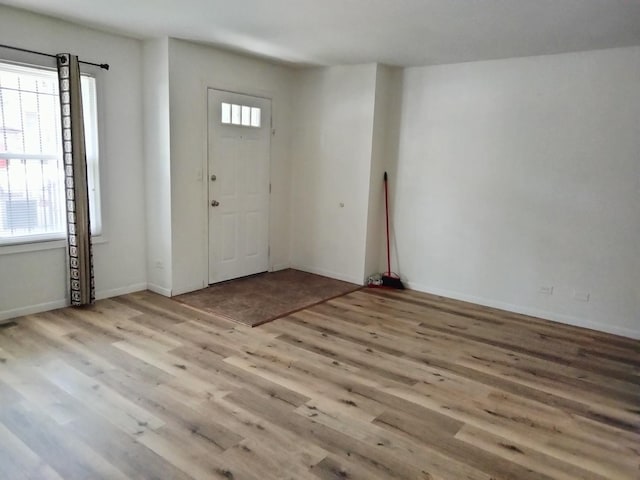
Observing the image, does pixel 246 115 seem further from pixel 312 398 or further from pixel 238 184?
pixel 312 398

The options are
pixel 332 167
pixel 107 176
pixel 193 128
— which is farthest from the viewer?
pixel 332 167

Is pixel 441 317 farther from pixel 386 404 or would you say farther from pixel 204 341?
pixel 204 341

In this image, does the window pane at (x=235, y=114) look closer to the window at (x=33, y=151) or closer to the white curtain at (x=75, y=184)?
the window at (x=33, y=151)

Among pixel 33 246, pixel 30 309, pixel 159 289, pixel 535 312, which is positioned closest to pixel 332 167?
pixel 159 289

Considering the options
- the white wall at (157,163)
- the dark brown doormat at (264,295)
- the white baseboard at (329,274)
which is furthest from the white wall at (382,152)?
the white wall at (157,163)

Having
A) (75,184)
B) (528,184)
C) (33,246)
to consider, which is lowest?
(33,246)

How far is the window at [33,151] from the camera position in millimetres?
3701

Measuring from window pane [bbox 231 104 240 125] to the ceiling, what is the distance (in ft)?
2.17

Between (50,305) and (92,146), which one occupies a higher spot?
(92,146)

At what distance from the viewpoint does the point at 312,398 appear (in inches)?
109

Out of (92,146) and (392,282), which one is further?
(392,282)

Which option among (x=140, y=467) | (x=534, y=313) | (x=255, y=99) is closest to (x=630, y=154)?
(x=534, y=313)

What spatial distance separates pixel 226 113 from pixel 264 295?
77.2 inches

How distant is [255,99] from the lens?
514 centimetres
